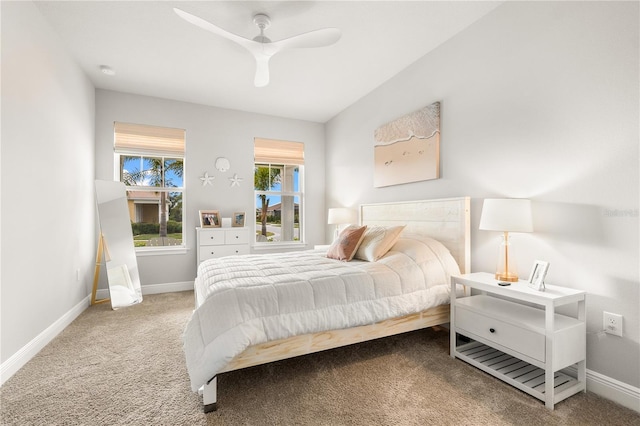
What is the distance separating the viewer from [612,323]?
1745mm

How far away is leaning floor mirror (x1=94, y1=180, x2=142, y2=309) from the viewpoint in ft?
11.5

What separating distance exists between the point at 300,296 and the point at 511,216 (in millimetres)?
1485

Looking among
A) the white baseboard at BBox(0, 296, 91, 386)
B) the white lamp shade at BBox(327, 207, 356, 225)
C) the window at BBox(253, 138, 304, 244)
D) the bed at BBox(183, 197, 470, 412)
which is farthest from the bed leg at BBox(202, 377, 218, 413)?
the window at BBox(253, 138, 304, 244)

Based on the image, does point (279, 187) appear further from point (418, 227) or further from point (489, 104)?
point (489, 104)

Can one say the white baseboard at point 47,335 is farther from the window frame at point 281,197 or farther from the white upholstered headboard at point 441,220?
the white upholstered headboard at point 441,220

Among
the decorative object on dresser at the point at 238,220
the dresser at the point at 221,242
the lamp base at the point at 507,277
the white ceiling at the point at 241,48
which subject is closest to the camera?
the lamp base at the point at 507,277

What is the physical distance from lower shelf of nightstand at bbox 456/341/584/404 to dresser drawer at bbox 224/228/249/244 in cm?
303

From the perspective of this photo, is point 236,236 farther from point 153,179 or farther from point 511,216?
point 511,216

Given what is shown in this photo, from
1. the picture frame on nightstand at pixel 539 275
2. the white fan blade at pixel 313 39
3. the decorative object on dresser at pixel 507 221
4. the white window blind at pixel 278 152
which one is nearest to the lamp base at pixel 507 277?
the decorative object on dresser at pixel 507 221

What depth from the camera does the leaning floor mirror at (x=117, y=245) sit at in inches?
138

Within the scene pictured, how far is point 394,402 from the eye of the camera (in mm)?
1697

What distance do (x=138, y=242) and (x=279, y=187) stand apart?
7.28 ft

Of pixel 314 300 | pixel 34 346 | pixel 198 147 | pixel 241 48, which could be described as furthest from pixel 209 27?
pixel 34 346

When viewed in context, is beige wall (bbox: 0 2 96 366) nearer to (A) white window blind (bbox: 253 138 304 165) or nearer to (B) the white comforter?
(B) the white comforter
